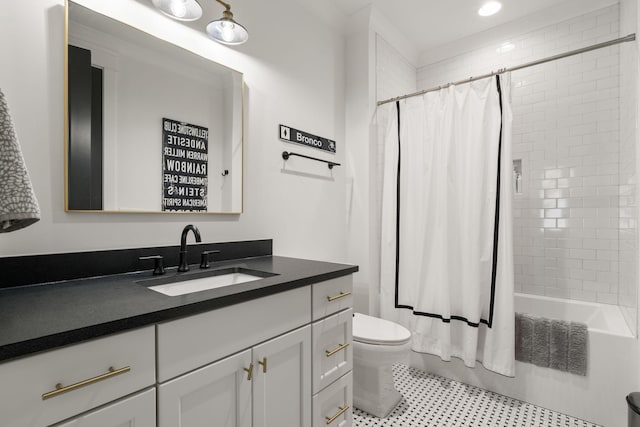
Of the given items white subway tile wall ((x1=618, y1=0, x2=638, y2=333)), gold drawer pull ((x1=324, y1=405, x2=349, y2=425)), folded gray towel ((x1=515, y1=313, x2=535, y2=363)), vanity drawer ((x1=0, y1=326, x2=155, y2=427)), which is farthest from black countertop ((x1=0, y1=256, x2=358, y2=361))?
white subway tile wall ((x1=618, y1=0, x2=638, y2=333))

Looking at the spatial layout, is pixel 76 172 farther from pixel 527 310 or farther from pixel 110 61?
pixel 527 310

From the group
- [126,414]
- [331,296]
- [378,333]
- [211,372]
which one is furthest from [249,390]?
[378,333]

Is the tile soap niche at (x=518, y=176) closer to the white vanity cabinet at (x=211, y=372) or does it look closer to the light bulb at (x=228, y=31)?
the white vanity cabinet at (x=211, y=372)

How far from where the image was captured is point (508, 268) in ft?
6.34

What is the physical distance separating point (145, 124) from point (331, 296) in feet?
3.67

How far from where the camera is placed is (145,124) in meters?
1.41

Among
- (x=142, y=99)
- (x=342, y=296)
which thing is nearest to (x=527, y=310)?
(x=342, y=296)

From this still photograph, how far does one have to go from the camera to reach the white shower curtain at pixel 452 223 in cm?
198

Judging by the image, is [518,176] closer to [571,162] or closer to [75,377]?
[571,162]

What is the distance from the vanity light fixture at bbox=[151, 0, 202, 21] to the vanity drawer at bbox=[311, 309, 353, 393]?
1447mm

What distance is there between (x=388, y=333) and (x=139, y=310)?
4.69 ft

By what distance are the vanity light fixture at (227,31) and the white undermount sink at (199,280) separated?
1.12m

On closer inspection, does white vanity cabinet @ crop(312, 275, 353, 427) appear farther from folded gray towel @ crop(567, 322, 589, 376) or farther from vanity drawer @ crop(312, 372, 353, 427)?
folded gray towel @ crop(567, 322, 589, 376)

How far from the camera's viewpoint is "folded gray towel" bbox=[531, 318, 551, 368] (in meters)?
1.94
